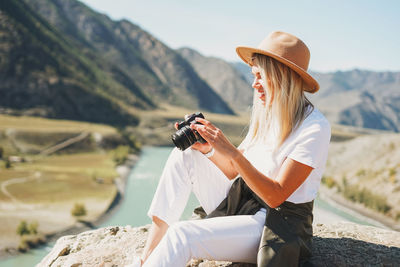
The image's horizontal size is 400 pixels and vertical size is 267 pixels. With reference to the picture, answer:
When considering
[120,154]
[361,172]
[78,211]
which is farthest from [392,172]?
[120,154]

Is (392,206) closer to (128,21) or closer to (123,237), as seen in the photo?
(123,237)

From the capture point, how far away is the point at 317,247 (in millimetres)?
3236

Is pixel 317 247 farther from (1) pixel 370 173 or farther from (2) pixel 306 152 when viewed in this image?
(1) pixel 370 173

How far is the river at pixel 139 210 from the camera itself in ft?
64.3

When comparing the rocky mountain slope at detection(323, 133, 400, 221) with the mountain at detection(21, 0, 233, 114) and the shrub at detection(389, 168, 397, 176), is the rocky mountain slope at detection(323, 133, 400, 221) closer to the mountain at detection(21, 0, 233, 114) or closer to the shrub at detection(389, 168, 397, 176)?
the shrub at detection(389, 168, 397, 176)

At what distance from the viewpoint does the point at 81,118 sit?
2466 inches

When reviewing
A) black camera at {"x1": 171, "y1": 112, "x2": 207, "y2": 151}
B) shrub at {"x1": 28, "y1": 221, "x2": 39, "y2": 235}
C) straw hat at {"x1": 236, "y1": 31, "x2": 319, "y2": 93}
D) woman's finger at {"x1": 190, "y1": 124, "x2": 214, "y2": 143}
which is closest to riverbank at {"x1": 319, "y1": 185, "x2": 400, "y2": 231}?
shrub at {"x1": 28, "y1": 221, "x2": 39, "y2": 235}

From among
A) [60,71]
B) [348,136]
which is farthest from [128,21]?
[348,136]

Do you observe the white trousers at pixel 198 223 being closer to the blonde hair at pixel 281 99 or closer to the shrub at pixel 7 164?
the blonde hair at pixel 281 99

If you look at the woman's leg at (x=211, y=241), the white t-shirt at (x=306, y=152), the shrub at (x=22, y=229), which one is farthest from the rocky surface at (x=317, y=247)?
the shrub at (x=22, y=229)

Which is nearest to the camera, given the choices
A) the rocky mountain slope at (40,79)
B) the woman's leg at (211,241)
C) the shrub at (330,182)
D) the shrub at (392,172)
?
the woman's leg at (211,241)

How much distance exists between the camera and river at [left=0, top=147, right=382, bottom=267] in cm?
1961

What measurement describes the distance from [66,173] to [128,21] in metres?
150

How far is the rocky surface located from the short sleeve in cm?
109
